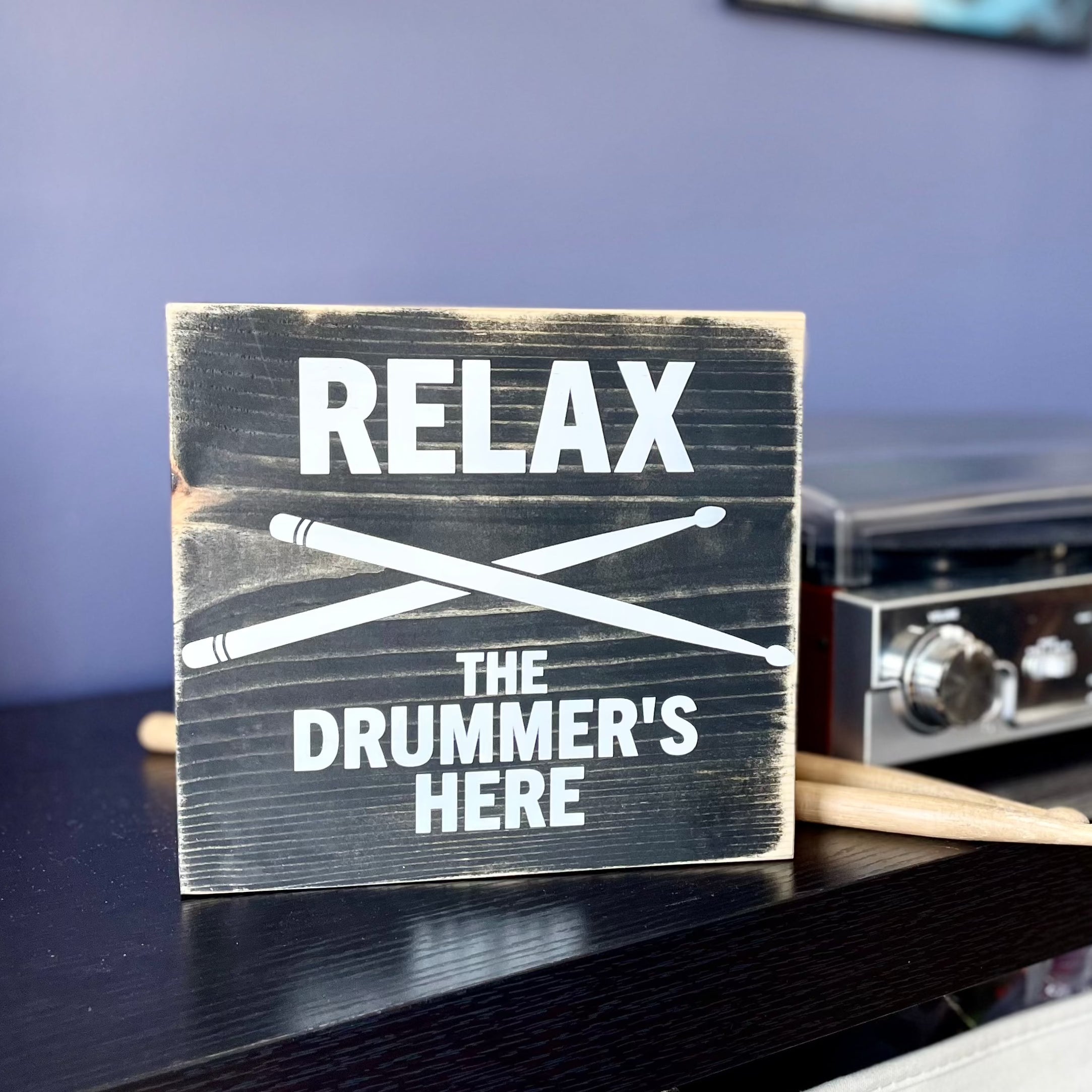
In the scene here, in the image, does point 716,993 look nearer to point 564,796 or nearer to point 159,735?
point 564,796

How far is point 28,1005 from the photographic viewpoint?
1.19 feet

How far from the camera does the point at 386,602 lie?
0.43 meters

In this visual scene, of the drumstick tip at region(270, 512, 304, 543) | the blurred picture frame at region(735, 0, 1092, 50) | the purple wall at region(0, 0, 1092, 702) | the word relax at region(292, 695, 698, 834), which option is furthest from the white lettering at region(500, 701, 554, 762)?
the blurred picture frame at region(735, 0, 1092, 50)

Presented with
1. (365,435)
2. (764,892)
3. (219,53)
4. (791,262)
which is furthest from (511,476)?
(791,262)

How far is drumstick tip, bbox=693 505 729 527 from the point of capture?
45 centimetres

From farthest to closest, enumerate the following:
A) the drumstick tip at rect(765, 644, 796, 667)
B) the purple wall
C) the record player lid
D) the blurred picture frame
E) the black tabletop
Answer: the blurred picture frame < the purple wall < the record player lid < the drumstick tip at rect(765, 644, 796, 667) < the black tabletop

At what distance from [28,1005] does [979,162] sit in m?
1.06

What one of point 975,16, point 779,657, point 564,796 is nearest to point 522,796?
point 564,796

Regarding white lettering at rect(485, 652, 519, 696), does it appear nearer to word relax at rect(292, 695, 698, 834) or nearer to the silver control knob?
word relax at rect(292, 695, 698, 834)

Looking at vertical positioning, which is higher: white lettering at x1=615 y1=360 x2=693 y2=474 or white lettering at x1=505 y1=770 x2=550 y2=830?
white lettering at x1=615 y1=360 x2=693 y2=474

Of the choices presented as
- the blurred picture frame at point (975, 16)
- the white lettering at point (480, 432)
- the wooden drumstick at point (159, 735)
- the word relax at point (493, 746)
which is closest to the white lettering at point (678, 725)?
the word relax at point (493, 746)

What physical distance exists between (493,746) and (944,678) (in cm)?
23

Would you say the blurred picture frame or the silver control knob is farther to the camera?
the blurred picture frame

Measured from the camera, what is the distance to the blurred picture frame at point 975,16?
967 millimetres
